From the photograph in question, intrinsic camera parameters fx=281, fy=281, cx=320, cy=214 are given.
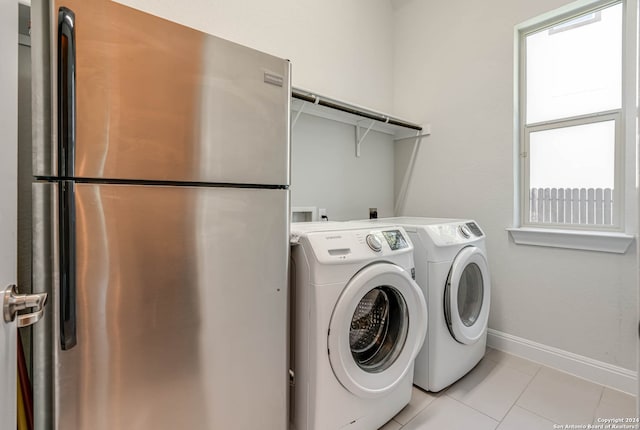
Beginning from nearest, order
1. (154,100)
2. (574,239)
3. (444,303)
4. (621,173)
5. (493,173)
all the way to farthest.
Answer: (154,100) < (444,303) < (621,173) < (574,239) < (493,173)

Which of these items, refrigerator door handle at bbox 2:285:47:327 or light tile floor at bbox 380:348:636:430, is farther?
light tile floor at bbox 380:348:636:430

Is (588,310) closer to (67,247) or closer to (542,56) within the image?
(542,56)

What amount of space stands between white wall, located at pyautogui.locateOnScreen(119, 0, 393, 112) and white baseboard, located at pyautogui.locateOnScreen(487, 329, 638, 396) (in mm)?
2265

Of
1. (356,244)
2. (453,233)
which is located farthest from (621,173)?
(356,244)

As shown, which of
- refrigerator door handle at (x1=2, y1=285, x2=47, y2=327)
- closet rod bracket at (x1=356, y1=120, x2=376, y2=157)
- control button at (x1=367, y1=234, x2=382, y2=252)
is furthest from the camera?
closet rod bracket at (x1=356, y1=120, x2=376, y2=157)

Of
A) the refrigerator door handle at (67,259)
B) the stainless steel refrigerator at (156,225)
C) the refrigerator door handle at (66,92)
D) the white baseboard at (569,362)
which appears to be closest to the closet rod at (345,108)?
the stainless steel refrigerator at (156,225)

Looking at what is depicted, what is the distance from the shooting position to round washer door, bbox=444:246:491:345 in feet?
5.27

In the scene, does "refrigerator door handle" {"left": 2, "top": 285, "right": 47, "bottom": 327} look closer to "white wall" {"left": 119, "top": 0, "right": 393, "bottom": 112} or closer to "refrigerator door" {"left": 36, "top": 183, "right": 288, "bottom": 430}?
"refrigerator door" {"left": 36, "top": 183, "right": 288, "bottom": 430}

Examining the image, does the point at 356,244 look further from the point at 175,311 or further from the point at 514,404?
the point at 514,404

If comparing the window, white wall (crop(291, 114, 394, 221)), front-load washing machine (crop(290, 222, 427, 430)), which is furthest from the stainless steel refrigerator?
the window

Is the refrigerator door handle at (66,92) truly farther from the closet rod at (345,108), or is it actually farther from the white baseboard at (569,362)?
the white baseboard at (569,362)

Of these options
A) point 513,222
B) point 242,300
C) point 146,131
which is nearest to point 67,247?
point 146,131

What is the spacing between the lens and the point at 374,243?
1.33 m

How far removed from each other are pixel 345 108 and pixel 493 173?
126cm
